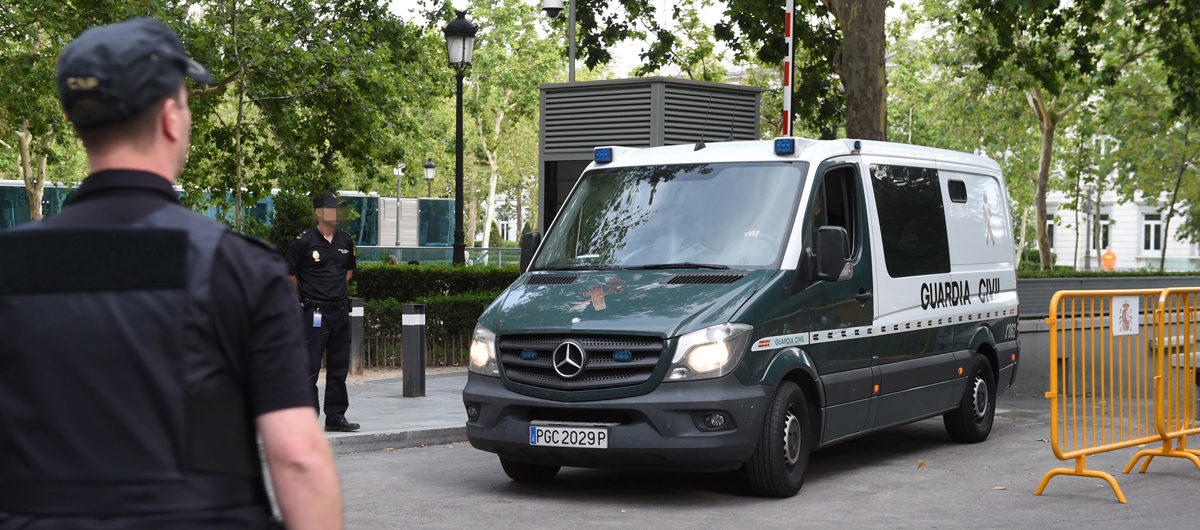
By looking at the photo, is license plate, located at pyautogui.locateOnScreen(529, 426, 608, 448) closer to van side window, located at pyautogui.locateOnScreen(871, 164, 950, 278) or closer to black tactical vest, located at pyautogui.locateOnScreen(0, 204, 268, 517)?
van side window, located at pyautogui.locateOnScreen(871, 164, 950, 278)

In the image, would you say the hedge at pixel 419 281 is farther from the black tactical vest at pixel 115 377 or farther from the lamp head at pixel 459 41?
the black tactical vest at pixel 115 377

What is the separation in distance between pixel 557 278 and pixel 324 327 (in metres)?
2.35

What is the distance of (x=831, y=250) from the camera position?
7.69 metres

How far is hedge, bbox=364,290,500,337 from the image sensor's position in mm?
15727

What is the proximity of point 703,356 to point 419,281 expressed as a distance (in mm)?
10287

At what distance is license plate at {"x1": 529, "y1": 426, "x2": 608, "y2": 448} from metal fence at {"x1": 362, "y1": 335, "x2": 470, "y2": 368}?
28.3 ft

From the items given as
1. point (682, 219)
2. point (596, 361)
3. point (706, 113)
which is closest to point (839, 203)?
point (682, 219)

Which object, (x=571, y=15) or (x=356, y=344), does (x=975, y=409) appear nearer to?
(x=356, y=344)

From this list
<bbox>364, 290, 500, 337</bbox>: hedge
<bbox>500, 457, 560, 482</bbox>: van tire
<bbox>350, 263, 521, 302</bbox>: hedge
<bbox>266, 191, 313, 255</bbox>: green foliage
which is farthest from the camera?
<bbox>266, 191, 313, 255</bbox>: green foliage

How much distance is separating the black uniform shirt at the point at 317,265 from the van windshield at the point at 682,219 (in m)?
1.86

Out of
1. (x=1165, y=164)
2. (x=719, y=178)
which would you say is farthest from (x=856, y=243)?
(x=1165, y=164)

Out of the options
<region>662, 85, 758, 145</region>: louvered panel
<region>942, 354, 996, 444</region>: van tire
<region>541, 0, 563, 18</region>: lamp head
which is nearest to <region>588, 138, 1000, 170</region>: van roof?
<region>942, 354, 996, 444</region>: van tire

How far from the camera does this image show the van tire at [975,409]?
9.95 m

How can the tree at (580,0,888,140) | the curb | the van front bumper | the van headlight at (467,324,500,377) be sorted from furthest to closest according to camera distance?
the tree at (580,0,888,140)
the curb
the van headlight at (467,324,500,377)
the van front bumper
